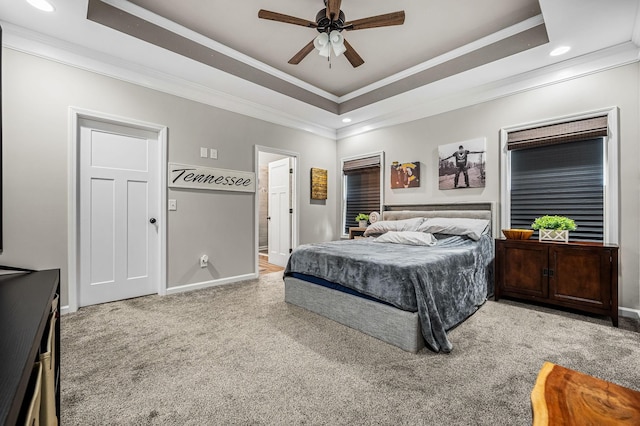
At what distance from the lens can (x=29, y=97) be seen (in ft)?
8.80

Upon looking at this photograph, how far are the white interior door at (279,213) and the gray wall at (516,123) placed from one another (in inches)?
51.4

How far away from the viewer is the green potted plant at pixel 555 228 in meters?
2.86

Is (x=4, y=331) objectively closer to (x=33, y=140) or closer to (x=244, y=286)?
(x=33, y=140)

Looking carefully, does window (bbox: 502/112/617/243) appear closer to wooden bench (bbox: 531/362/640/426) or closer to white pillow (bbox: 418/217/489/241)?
white pillow (bbox: 418/217/489/241)

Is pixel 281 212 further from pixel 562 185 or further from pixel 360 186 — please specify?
pixel 562 185

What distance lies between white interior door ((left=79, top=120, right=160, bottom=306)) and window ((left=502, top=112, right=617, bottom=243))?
424cm

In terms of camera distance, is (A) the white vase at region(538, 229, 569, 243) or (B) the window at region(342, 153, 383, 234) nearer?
(A) the white vase at region(538, 229, 569, 243)

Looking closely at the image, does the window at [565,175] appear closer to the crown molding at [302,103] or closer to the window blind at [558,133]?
the window blind at [558,133]

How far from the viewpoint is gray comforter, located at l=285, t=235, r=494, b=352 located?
211 centimetres

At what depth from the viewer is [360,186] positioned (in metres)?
5.30

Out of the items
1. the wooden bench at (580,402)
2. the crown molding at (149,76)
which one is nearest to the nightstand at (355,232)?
the crown molding at (149,76)

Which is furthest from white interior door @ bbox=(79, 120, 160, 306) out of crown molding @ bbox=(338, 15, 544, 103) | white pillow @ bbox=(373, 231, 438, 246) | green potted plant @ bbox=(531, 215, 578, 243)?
green potted plant @ bbox=(531, 215, 578, 243)

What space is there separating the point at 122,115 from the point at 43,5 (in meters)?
1.05

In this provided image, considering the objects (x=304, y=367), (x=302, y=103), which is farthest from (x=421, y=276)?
(x=302, y=103)
